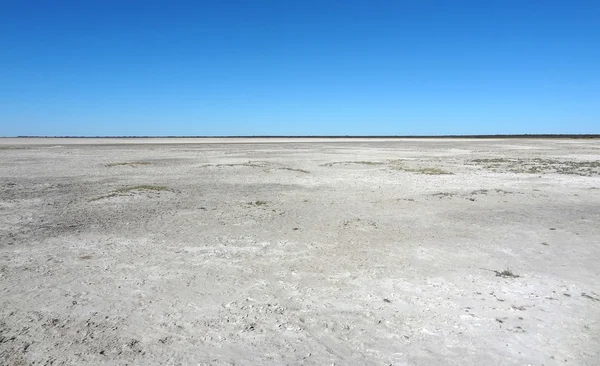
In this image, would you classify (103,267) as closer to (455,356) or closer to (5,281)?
(5,281)

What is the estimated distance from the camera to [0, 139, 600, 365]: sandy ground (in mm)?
4605

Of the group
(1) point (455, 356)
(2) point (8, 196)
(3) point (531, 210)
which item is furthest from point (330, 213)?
(2) point (8, 196)

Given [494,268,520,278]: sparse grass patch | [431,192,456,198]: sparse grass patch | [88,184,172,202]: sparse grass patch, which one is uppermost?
[88,184,172,202]: sparse grass patch

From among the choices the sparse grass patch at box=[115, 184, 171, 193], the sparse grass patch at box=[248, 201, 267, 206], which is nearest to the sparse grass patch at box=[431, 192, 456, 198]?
the sparse grass patch at box=[248, 201, 267, 206]

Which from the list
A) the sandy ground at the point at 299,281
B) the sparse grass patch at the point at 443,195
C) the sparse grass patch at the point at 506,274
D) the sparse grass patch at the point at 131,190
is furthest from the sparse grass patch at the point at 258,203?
the sparse grass patch at the point at 506,274

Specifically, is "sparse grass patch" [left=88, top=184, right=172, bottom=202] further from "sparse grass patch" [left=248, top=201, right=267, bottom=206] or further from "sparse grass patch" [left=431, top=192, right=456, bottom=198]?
"sparse grass patch" [left=431, top=192, right=456, bottom=198]

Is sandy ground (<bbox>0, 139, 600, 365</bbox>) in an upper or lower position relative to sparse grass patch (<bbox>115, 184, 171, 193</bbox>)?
lower

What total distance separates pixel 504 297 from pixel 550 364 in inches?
67.2

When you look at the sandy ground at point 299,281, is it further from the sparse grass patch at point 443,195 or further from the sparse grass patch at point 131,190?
the sparse grass patch at point 443,195

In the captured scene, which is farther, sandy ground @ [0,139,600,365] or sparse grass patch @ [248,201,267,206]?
sparse grass patch @ [248,201,267,206]

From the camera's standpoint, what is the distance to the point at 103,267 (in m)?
7.23

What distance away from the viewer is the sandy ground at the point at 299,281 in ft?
15.1

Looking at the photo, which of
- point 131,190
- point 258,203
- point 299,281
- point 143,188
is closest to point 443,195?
point 258,203

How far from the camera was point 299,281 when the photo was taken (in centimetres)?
664
